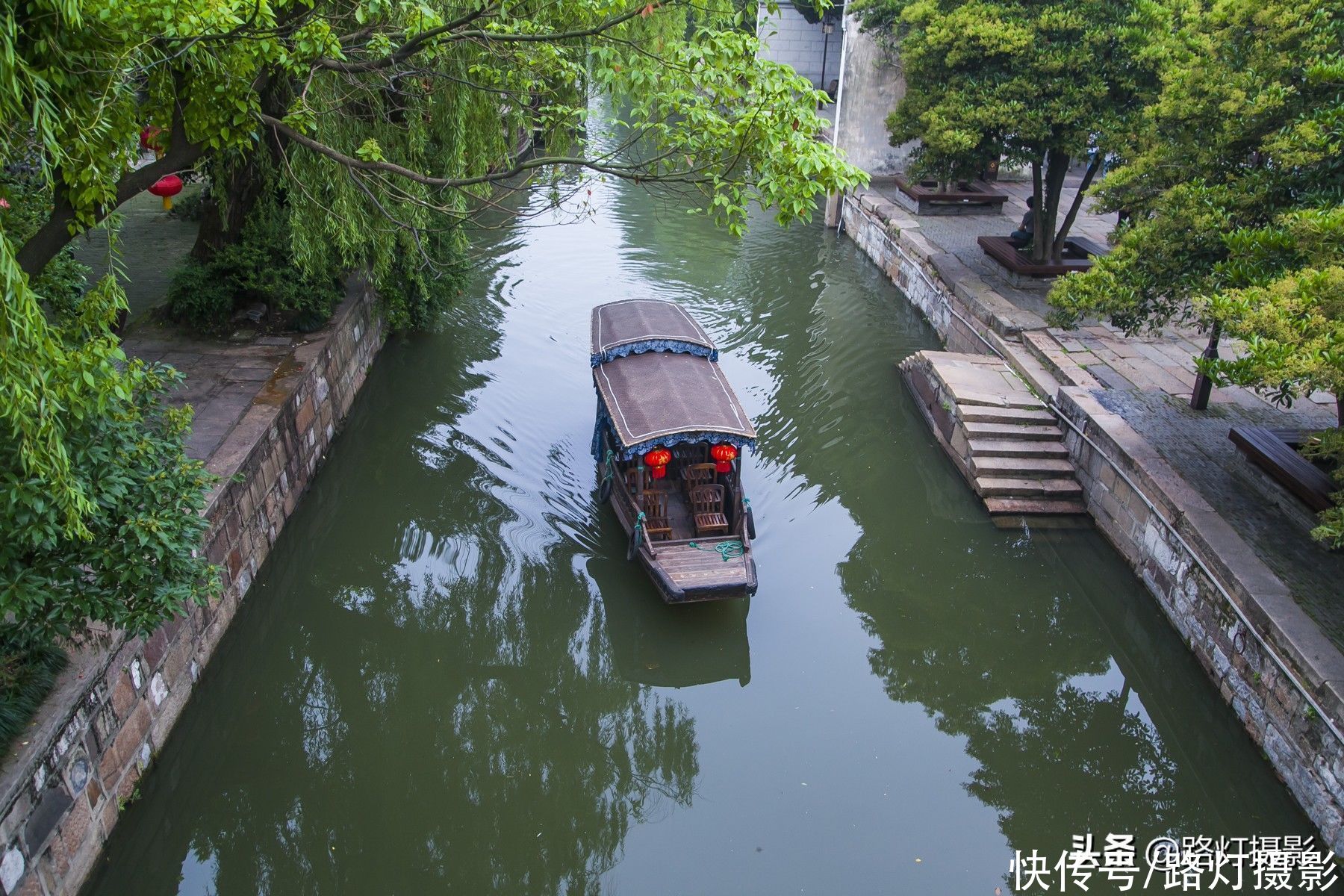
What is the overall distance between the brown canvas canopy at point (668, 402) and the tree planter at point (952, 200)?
1156 centimetres

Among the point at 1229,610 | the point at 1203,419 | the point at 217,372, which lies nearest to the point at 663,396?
the point at 217,372

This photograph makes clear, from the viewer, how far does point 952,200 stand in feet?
66.8

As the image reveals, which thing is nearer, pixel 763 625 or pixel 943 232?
pixel 763 625

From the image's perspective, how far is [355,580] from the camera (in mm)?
9633

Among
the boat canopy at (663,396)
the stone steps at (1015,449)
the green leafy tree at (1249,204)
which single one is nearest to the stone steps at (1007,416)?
the stone steps at (1015,449)

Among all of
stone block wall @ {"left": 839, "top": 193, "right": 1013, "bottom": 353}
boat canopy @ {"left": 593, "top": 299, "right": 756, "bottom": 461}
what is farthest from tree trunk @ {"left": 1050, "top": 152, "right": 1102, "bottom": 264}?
boat canopy @ {"left": 593, "top": 299, "right": 756, "bottom": 461}

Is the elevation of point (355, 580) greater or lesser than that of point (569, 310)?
lesser

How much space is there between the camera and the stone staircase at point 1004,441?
10.8 m

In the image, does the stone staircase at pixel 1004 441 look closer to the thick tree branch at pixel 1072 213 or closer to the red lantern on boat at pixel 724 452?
the red lantern on boat at pixel 724 452

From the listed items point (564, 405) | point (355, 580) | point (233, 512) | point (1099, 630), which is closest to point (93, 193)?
point (233, 512)

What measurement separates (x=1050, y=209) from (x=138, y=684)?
14.4m

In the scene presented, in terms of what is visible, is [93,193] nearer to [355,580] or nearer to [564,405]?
[355,580]

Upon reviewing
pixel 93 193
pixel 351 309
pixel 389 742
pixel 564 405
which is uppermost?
pixel 93 193

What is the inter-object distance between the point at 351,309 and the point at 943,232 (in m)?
12.0
